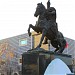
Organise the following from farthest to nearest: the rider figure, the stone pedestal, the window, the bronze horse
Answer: the window → the rider figure → the bronze horse → the stone pedestal

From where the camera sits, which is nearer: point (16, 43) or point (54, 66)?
point (54, 66)

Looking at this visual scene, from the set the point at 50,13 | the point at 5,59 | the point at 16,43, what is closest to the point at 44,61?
the point at 50,13

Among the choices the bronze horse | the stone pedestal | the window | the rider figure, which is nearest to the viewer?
the stone pedestal

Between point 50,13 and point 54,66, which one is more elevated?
point 50,13

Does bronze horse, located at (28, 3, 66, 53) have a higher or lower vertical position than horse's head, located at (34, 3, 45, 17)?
lower

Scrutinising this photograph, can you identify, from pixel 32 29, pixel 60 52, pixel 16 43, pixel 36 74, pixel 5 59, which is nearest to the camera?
pixel 36 74

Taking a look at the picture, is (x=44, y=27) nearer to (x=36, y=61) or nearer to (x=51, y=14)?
(x=51, y=14)

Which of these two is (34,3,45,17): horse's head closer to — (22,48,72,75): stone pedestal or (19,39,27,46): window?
(22,48,72,75): stone pedestal

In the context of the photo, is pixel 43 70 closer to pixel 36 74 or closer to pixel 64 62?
pixel 36 74

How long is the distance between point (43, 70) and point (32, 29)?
5.98 ft

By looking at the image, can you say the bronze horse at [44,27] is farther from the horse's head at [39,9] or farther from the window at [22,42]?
the window at [22,42]

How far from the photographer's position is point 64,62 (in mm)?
12602

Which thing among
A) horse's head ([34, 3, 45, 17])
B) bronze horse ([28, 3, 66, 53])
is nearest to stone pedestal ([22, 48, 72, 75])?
bronze horse ([28, 3, 66, 53])

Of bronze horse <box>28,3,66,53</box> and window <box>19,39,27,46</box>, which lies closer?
bronze horse <box>28,3,66,53</box>
